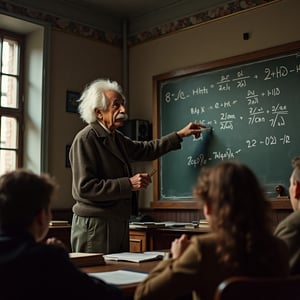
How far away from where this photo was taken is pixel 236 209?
128 cm

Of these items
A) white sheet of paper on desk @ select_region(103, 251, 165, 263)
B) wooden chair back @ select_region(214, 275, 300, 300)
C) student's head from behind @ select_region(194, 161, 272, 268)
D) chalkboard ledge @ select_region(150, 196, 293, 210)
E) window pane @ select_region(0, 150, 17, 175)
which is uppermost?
window pane @ select_region(0, 150, 17, 175)

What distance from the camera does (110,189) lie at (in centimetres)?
254

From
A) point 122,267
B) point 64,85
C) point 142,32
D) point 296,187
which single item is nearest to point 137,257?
point 122,267

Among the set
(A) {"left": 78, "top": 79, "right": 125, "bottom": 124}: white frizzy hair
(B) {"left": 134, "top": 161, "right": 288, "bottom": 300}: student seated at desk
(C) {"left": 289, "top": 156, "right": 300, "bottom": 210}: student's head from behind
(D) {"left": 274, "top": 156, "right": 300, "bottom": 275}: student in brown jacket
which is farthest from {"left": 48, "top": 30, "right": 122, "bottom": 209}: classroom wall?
(B) {"left": 134, "top": 161, "right": 288, "bottom": 300}: student seated at desk

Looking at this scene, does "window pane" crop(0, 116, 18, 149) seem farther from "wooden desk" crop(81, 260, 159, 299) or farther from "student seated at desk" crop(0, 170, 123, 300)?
"student seated at desk" crop(0, 170, 123, 300)

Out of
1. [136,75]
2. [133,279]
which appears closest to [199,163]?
[136,75]

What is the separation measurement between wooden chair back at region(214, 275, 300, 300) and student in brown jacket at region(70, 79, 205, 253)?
1.49 meters

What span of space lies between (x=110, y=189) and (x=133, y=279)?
39.8 inches

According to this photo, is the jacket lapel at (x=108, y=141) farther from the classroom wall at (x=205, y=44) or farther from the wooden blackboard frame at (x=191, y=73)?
the classroom wall at (x=205, y=44)

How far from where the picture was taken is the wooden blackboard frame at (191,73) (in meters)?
3.58

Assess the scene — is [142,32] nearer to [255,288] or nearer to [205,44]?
[205,44]

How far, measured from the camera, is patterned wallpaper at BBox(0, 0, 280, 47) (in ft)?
12.9

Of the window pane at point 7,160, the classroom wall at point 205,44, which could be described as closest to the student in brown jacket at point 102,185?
the classroom wall at point 205,44

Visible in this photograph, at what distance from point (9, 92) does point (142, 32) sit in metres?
1.35
